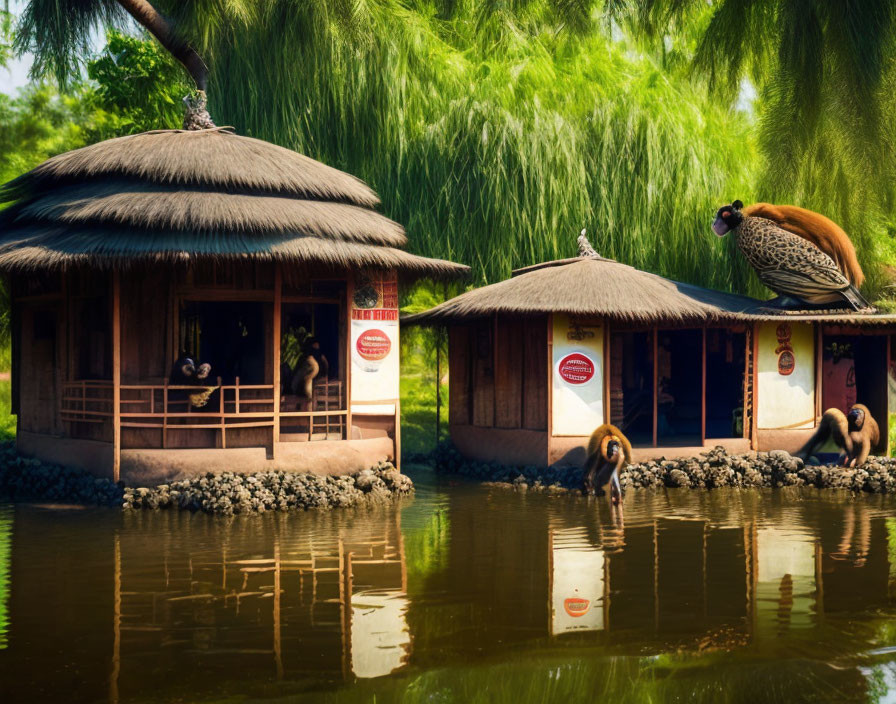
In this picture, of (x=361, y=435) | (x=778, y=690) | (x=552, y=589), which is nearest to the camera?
(x=778, y=690)

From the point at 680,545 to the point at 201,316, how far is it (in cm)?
873

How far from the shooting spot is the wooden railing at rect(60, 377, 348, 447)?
14.2 m

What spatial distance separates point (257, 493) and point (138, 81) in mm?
13339

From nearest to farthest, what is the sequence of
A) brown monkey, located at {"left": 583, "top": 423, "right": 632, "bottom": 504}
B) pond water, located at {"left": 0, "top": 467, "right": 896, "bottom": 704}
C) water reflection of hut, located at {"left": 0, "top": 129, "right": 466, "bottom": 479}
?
pond water, located at {"left": 0, "top": 467, "right": 896, "bottom": 704} → water reflection of hut, located at {"left": 0, "top": 129, "right": 466, "bottom": 479} → brown monkey, located at {"left": 583, "top": 423, "right": 632, "bottom": 504}

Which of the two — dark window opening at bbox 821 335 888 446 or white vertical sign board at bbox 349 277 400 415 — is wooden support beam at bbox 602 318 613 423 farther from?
dark window opening at bbox 821 335 888 446

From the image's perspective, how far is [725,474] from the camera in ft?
52.6

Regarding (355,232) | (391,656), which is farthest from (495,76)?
(391,656)

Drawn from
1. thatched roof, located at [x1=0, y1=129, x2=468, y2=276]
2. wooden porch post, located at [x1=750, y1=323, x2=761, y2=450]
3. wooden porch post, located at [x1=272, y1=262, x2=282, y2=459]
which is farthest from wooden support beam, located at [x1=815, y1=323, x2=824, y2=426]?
wooden porch post, located at [x1=272, y1=262, x2=282, y2=459]

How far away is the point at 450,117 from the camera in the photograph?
782 inches

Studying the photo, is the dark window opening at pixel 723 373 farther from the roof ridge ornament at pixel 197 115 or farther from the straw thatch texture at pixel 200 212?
the roof ridge ornament at pixel 197 115

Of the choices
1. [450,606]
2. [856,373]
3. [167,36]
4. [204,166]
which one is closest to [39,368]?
[204,166]

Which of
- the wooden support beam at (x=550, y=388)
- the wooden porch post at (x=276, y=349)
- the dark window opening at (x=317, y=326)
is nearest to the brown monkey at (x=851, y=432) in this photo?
the wooden support beam at (x=550, y=388)

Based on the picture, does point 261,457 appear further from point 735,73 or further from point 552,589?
point 735,73

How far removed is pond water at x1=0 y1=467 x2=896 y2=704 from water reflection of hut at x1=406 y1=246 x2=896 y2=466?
11.5 ft
